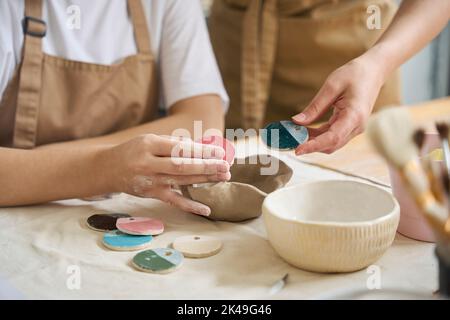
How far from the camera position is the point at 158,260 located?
27.6 inches

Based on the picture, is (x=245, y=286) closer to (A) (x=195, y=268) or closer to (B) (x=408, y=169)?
(A) (x=195, y=268)

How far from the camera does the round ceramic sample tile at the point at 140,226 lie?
0.77 meters

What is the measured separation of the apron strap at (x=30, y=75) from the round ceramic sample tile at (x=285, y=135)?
44 cm

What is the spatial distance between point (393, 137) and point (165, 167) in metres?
0.39

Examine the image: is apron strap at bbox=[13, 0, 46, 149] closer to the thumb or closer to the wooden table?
the wooden table

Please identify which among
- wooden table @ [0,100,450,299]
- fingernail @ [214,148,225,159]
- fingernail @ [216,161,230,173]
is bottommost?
wooden table @ [0,100,450,299]

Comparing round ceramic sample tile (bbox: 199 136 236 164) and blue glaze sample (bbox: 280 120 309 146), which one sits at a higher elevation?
blue glaze sample (bbox: 280 120 309 146)

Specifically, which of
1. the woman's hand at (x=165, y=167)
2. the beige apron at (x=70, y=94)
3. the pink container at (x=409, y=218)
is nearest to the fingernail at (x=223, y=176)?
the woman's hand at (x=165, y=167)

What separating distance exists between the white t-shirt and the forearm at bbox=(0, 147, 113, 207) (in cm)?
20

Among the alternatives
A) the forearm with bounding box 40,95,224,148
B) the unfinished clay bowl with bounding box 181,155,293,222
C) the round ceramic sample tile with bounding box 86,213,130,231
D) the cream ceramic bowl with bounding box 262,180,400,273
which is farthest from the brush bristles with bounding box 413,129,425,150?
the forearm with bounding box 40,95,224,148

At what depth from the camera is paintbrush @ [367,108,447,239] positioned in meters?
0.49

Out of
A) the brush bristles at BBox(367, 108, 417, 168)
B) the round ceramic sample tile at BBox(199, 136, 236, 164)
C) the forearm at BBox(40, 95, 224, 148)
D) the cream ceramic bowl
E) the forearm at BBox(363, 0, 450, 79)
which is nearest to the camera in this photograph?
the brush bristles at BBox(367, 108, 417, 168)

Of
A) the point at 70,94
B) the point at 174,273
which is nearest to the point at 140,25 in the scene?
the point at 70,94
